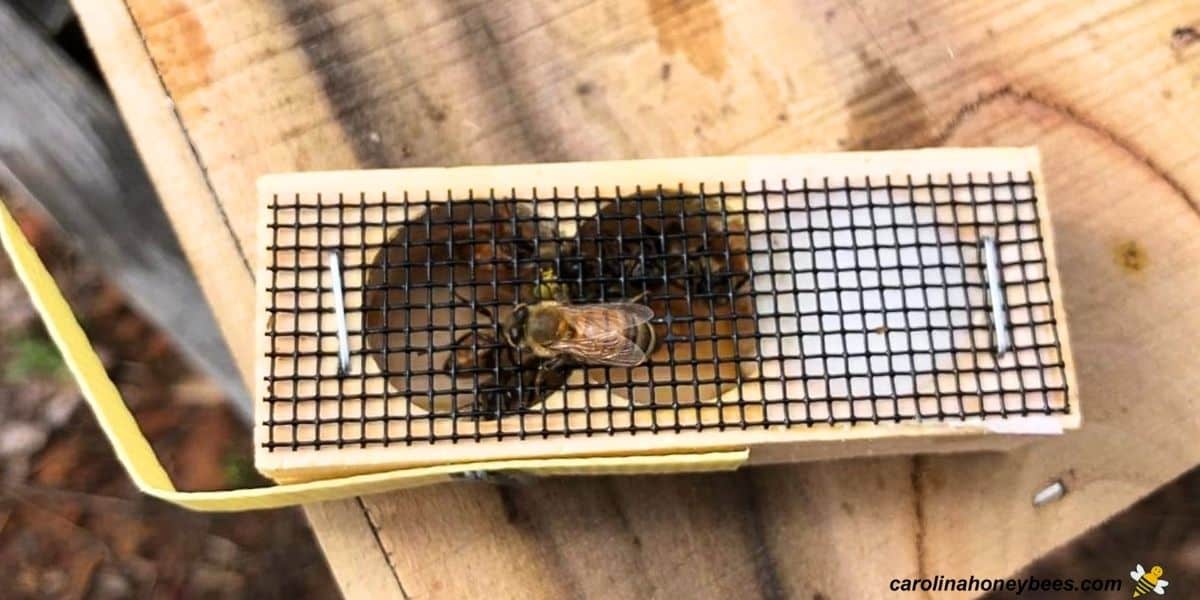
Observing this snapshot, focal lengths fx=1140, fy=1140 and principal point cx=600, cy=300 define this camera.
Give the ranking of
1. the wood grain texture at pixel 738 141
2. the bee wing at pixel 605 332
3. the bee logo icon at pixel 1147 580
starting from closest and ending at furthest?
the bee wing at pixel 605 332, the wood grain texture at pixel 738 141, the bee logo icon at pixel 1147 580

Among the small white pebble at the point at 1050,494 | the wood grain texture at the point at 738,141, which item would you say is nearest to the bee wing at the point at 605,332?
the wood grain texture at the point at 738,141

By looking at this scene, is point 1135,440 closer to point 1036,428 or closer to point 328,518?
point 1036,428

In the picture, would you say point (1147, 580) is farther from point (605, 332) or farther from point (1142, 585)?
point (605, 332)

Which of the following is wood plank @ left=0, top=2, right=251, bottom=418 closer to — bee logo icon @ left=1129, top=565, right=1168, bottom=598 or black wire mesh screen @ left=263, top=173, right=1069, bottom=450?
black wire mesh screen @ left=263, top=173, right=1069, bottom=450

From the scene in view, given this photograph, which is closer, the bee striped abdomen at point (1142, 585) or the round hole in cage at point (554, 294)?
the round hole in cage at point (554, 294)

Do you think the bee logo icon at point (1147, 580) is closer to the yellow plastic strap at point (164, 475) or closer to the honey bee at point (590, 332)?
the yellow plastic strap at point (164, 475)
